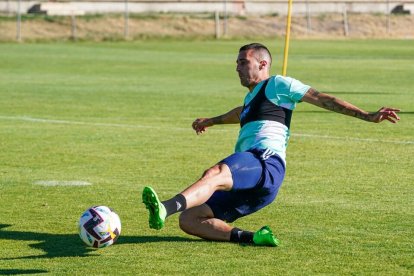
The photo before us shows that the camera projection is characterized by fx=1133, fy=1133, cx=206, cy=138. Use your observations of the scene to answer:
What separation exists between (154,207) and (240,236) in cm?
155

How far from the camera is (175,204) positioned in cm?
902

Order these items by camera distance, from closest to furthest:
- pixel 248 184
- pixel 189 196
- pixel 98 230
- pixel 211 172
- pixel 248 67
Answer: pixel 189 196 → pixel 211 172 → pixel 98 230 → pixel 248 184 → pixel 248 67

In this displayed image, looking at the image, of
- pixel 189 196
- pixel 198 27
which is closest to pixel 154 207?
pixel 189 196

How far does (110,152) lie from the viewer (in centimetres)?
1684

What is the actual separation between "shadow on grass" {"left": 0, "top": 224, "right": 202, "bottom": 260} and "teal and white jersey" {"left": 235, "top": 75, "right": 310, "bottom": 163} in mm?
1127

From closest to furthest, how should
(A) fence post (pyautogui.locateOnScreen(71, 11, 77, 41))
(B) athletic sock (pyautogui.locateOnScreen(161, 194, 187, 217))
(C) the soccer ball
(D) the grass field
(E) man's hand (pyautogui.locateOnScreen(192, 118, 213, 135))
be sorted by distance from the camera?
1. (B) athletic sock (pyautogui.locateOnScreen(161, 194, 187, 217))
2. (D) the grass field
3. (C) the soccer ball
4. (E) man's hand (pyautogui.locateOnScreen(192, 118, 213, 135))
5. (A) fence post (pyautogui.locateOnScreen(71, 11, 77, 41))

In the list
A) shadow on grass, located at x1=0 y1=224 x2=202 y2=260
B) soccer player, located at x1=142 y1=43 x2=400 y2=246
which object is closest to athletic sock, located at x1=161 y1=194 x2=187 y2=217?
soccer player, located at x1=142 y1=43 x2=400 y2=246

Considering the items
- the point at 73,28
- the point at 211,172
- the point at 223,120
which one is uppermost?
the point at 223,120

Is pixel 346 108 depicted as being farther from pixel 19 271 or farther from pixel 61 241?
pixel 19 271

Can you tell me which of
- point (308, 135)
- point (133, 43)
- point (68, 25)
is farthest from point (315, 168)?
point (68, 25)

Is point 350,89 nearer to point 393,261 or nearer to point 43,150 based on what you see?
point 43,150

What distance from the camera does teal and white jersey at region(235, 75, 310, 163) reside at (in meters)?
10.1

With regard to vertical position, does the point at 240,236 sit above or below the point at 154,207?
below

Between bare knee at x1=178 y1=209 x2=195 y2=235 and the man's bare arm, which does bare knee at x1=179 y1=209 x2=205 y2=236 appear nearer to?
bare knee at x1=178 y1=209 x2=195 y2=235
